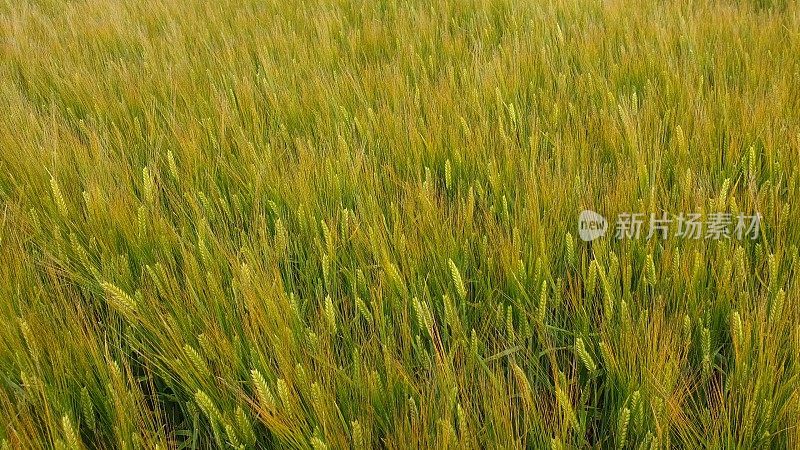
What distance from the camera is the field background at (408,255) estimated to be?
830mm

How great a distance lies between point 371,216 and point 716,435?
2.25ft

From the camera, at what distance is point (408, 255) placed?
3.58 feet

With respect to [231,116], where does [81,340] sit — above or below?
below

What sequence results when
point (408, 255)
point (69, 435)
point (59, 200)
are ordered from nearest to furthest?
point (69, 435), point (408, 255), point (59, 200)

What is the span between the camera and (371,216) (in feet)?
4.03

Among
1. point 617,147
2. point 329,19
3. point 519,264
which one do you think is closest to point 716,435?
point 519,264

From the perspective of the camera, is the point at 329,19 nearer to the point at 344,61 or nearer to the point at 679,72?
the point at 344,61

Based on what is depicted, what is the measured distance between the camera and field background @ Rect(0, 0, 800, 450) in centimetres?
83

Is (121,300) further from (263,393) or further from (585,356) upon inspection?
(585,356)

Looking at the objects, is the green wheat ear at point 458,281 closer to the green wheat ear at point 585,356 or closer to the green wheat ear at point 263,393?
the green wheat ear at point 585,356

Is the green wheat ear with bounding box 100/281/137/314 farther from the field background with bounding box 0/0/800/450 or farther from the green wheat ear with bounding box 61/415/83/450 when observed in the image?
the green wheat ear with bounding box 61/415/83/450

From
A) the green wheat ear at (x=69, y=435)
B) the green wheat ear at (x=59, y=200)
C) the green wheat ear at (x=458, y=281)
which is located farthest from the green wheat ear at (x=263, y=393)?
the green wheat ear at (x=59, y=200)

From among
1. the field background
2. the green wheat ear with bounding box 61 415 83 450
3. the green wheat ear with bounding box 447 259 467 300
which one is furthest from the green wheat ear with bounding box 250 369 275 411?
the green wheat ear with bounding box 447 259 467 300

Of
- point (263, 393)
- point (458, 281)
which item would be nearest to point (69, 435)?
point (263, 393)
